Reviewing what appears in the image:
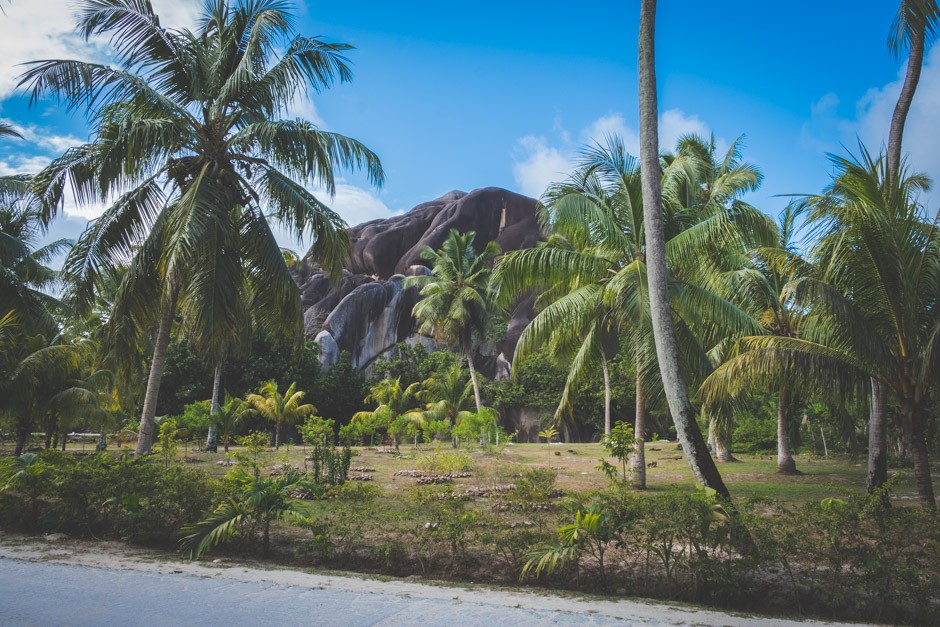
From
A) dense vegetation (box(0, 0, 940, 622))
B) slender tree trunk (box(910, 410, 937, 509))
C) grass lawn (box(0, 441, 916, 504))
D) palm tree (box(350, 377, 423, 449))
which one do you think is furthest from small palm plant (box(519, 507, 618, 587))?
palm tree (box(350, 377, 423, 449))

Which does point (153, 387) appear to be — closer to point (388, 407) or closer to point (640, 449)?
point (640, 449)

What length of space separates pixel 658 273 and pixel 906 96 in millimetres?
6053

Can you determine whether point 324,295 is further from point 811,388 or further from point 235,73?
point 811,388

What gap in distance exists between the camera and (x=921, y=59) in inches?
374

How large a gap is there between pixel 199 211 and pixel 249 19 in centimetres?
447

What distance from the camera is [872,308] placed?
8.53 metres

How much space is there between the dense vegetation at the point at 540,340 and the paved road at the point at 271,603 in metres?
0.58

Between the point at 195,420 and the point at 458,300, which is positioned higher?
the point at 458,300

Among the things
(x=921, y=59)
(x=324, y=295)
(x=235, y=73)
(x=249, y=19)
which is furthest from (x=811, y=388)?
(x=324, y=295)

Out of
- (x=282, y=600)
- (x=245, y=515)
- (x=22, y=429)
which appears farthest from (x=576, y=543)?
(x=22, y=429)

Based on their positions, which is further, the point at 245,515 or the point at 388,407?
the point at 388,407

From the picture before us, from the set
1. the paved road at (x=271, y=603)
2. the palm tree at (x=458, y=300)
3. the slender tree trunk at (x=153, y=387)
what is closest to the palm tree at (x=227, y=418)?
the slender tree trunk at (x=153, y=387)

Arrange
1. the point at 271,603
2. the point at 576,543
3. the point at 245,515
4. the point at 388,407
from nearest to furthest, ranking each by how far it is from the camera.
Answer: the point at 271,603 < the point at 576,543 < the point at 245,515 < the point at 388,407

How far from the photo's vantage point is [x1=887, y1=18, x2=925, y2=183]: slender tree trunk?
9398 millimetres
